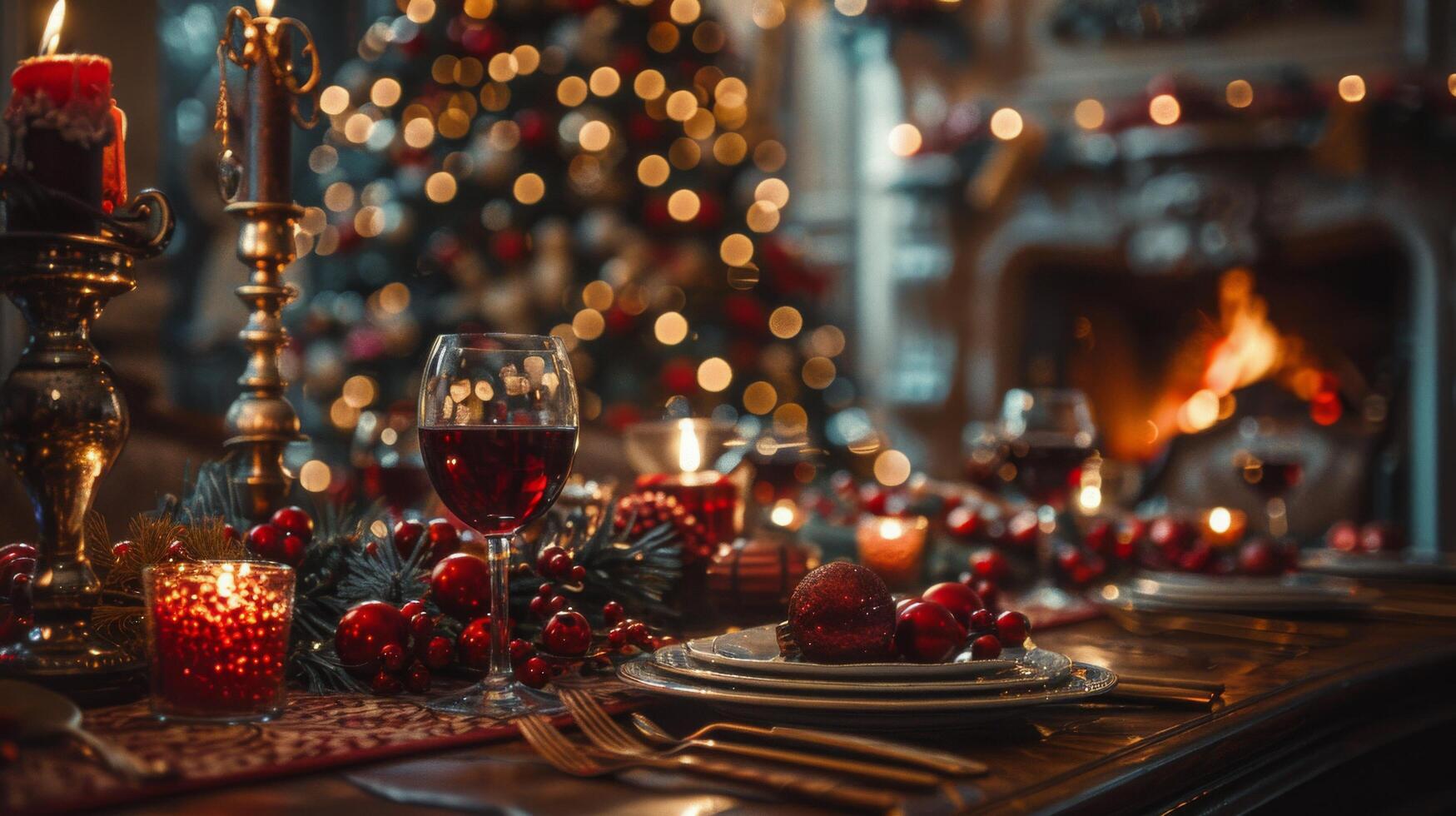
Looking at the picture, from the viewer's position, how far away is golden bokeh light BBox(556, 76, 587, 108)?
3826 millimetres

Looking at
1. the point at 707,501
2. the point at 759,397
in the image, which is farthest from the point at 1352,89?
the point at 707,501

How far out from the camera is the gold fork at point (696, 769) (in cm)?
52

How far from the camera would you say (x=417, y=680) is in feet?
2.47

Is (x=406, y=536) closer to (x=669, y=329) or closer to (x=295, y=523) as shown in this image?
(x=295, y=523)

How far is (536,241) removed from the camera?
381cm

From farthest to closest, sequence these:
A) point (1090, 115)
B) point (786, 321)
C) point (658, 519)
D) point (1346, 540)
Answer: point (1090, 115) → point (786, 321) → point (1346, 540) → point (658, 519)

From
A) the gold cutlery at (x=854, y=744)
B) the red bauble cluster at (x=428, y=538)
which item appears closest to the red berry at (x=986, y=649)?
the gold cutlery at (x=854, y=744)

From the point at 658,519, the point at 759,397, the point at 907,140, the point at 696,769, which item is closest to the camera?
the point at 696,769

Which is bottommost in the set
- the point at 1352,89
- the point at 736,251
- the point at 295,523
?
the point at 295,523

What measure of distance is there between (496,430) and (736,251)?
129 inches

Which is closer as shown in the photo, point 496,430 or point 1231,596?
point 496,430

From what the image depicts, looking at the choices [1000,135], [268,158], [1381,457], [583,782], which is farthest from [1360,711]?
[1000,135]

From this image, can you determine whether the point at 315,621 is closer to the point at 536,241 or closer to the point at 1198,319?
the point at 536,241

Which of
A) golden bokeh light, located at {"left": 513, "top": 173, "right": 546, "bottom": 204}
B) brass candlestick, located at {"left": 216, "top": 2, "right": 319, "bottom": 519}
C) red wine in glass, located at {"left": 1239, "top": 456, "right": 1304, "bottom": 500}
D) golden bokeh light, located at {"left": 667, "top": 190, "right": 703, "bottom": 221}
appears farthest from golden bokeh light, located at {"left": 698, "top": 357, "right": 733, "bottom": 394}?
brass candlestick, located at {"left": 216, "top": 2, "right": 319, "bottom": 519}
